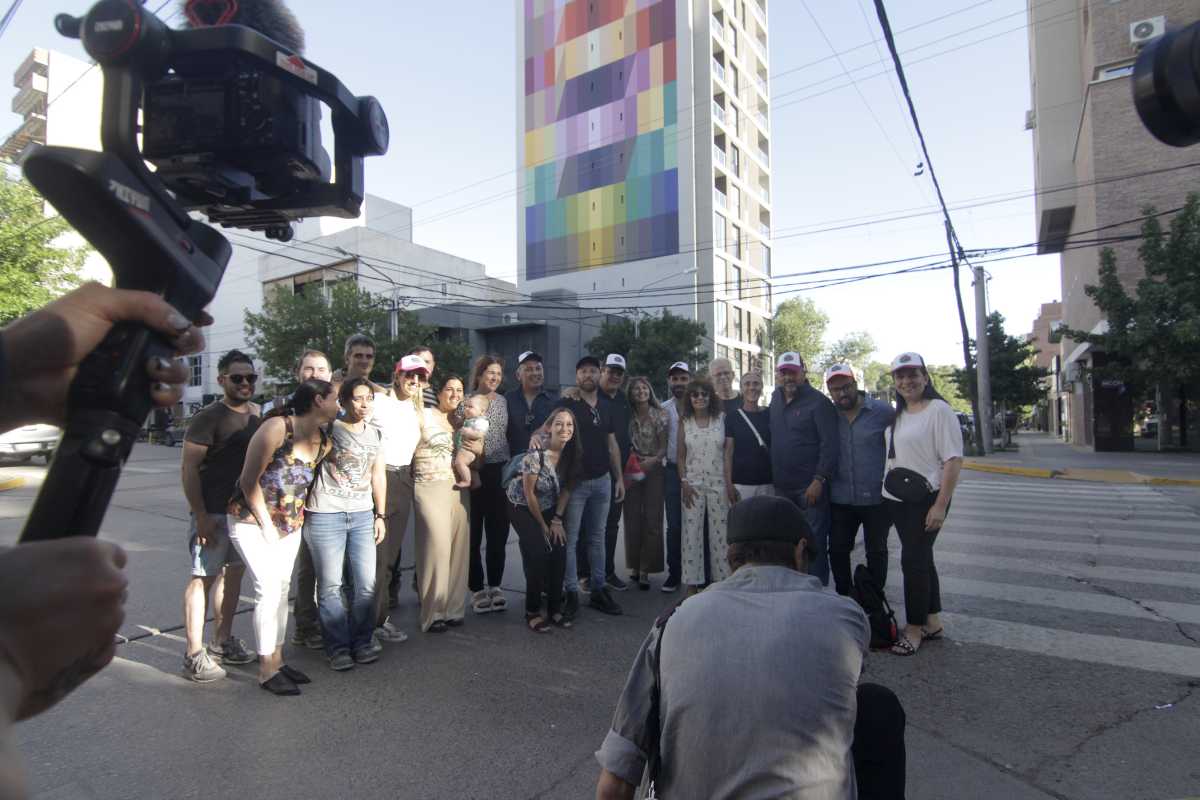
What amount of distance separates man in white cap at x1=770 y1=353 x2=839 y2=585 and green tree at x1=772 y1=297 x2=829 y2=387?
178 feet

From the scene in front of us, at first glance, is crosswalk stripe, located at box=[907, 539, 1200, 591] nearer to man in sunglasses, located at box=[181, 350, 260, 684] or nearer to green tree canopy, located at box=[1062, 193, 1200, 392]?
man in sunglasses, located at box=[181, 350, 260, 684]

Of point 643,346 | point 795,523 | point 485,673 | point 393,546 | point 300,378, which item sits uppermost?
point 643,346

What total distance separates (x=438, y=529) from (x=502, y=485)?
2.34 ft

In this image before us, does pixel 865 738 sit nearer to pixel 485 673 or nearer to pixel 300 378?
pixel 485 673

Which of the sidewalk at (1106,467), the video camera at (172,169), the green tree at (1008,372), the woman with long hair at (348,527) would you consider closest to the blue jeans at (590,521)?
the woman with long hair at (348,527)

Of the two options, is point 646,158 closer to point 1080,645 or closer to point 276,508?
point 1080,645

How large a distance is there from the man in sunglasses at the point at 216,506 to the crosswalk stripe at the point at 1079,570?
20.7 ft

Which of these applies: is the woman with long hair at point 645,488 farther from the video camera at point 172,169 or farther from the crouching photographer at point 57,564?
the crouching photographer at point 57,564

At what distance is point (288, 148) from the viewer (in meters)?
1.30

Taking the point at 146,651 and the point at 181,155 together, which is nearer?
the point at 181,155

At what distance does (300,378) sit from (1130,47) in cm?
2867

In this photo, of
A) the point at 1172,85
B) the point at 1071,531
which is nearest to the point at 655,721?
the point at 1172,85

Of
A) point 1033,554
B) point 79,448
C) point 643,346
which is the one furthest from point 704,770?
point 643,346

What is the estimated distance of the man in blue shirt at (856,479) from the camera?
187 inches
